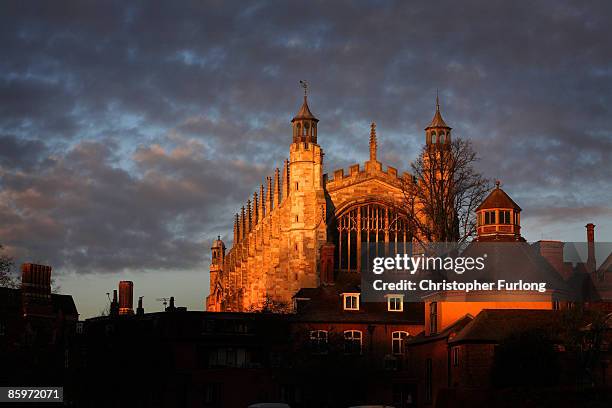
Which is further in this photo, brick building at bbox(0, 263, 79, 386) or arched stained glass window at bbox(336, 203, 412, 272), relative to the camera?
arched stained glass window at bbox(336, 203, 412, 272)

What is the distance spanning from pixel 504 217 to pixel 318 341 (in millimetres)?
14292

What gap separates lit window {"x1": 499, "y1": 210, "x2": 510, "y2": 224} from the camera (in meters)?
70.6

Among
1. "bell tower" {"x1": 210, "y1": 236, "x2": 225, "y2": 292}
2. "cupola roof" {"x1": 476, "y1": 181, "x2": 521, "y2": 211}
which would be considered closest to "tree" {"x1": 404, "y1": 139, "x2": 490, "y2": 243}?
"cupola roof" {"x1": 476, "y1": 181, "x2": 521, "y2": 211}

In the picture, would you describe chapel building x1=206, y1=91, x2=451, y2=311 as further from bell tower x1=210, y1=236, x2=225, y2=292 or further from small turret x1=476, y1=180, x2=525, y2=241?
bell tower x1=210, y1=236, x2=225, y2=292

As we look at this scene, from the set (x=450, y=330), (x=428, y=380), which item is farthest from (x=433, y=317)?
(x=450, y=330)

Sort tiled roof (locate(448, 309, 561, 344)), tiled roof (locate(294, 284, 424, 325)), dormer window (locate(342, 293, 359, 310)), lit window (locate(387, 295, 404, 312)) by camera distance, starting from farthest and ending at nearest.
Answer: lit window (locate(387, 295, 404, 312)) → dormer window (locate(342, 293, 359, 310)) → tiled roof (locate(294, 284, 424, 325)) → tiled roof (locate(448, 309, 561, 344))

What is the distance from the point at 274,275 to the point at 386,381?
29.8 m

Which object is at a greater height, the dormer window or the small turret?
the small turret

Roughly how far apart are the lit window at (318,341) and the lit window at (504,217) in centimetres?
1316

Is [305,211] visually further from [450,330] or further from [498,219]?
[450,330]

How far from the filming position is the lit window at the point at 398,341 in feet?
230

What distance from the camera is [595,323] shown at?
174 ft

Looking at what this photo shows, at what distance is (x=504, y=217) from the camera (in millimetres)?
70688

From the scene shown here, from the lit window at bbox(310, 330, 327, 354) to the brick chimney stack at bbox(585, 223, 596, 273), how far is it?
664 inches
